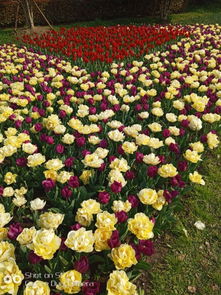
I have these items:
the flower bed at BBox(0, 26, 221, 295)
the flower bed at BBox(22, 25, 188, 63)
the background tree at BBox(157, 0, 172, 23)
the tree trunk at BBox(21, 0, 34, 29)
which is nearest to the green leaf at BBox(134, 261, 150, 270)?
the flower bed at BBox(0, 26, 221, 295)

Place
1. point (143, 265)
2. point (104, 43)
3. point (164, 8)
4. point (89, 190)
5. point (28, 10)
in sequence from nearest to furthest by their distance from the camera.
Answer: point (143, 265)
point (89, 190)
point (104, 43)
point (28, 10)
point (164, 8)

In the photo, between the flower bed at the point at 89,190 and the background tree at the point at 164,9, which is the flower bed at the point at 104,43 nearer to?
the flower bed at the point at 89,190

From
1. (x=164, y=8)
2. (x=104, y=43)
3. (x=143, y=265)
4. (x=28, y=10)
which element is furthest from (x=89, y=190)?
(x=164, y=8)

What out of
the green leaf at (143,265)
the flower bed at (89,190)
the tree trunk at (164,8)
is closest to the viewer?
the flower bed at (89,190)

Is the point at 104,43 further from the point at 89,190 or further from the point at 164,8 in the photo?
the point at 164,8

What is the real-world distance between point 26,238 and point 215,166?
2.94 metres

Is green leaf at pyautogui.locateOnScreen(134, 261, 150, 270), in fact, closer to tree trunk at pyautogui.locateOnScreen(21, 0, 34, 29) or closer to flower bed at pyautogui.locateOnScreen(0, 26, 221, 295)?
flower bed at pyautogui.locateOnScreen(0, 26, 221, 295)

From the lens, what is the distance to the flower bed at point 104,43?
706cm

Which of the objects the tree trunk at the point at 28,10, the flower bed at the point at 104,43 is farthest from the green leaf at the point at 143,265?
the tree trunk at the point at 28,10

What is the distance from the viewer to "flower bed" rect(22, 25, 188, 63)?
23.2 ft

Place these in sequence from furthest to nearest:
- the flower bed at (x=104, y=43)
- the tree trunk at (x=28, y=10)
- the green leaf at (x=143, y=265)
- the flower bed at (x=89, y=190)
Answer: the tree trunk at (x=28, y=10), the flower bed at (x=104, y=43), the green leaf at (x=143, y=265), the flower bed at (x=89, y=190)

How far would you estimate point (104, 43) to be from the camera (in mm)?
8359

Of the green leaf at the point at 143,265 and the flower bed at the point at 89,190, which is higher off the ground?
the flower bed at the point at 89,190

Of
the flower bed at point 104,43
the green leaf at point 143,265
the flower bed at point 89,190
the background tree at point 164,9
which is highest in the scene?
the background tree at point 164,9
